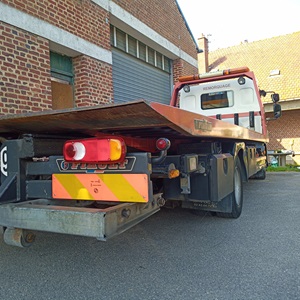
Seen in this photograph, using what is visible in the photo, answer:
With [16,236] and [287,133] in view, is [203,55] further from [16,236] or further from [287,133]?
[16,236]

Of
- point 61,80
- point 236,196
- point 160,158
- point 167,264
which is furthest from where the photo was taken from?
point 61,80

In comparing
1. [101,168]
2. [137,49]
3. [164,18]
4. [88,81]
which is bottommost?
[101,168]

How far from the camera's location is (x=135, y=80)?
9227 millimetres

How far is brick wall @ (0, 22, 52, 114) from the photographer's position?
5055 millimetres

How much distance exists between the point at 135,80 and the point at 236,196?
228 inches

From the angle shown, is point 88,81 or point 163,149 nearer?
point 163,149

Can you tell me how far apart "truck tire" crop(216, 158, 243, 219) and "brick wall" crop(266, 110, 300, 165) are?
11.7 m

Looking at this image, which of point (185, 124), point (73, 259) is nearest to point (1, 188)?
point (73, 259)

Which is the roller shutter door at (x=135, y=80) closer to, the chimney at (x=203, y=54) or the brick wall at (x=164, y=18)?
the brick wall at (x=164, y=18)

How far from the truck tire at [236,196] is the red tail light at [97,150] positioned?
2.33 m

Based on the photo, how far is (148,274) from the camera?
8.83ft

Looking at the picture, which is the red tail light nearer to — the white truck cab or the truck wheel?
the truck wheel

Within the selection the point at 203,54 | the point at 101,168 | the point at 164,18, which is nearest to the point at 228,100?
the point at 101,168

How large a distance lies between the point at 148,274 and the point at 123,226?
2.36 feet
